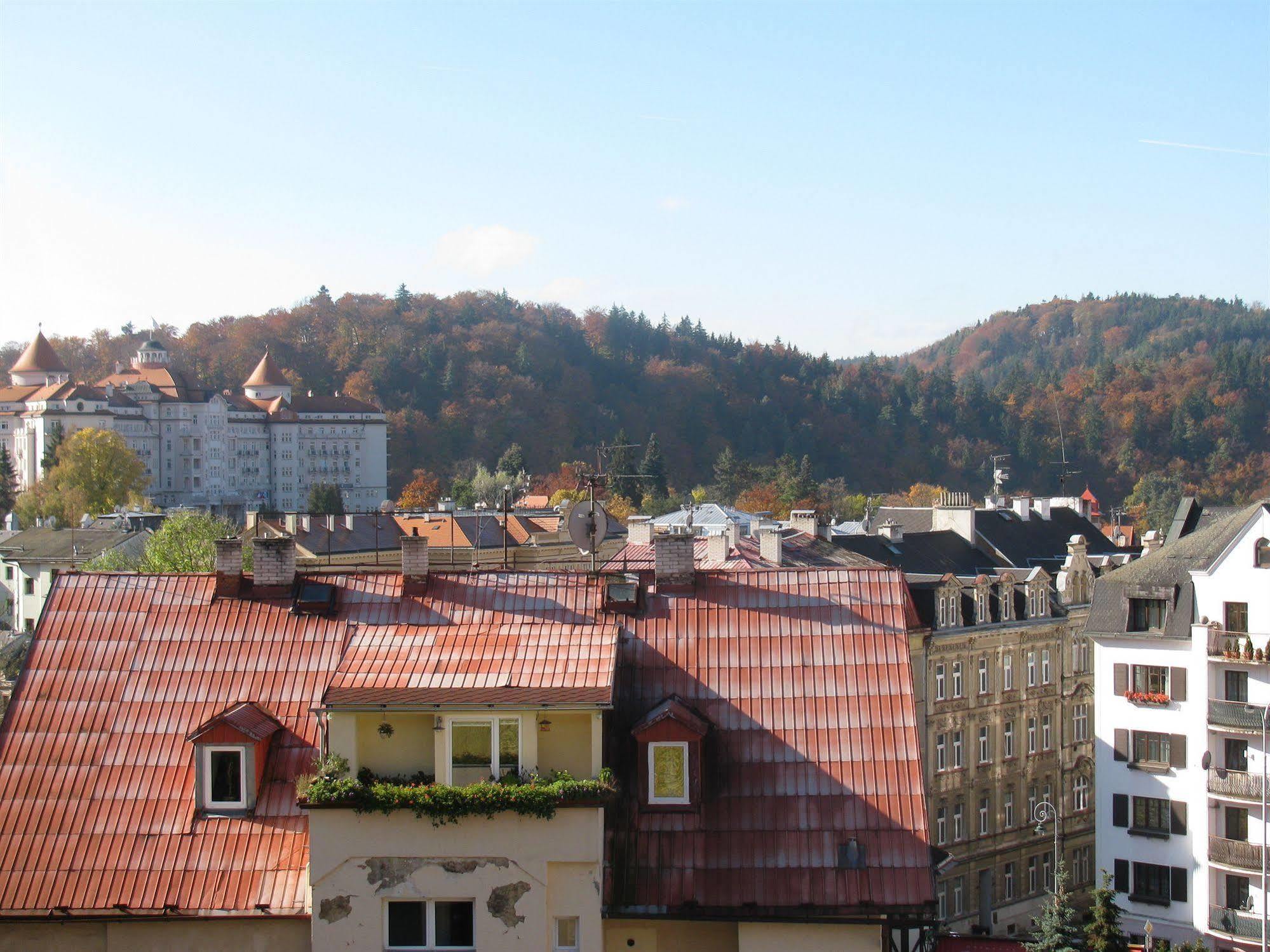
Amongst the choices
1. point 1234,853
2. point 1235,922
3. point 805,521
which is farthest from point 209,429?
point 1235,922

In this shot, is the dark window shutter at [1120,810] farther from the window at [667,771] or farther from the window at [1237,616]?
the window at [667,771]

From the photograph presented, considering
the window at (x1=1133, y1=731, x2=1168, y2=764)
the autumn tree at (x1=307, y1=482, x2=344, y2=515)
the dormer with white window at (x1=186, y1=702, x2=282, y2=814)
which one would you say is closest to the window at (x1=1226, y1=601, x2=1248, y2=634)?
the window at (x1=1133, y1=731, x2=1168, y2=764)

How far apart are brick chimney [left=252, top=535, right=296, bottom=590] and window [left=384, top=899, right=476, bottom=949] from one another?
183 inches

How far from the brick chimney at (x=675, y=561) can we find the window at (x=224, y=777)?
5014 mm

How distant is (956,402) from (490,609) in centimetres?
18506

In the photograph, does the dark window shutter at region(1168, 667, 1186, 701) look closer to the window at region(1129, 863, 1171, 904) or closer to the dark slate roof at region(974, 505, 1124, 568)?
the window at region(1129, 863, 1171, 904)

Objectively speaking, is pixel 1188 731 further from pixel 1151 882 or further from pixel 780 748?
pixel 780 748

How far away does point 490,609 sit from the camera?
17.2 m

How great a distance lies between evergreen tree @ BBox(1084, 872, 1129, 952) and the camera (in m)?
26.0

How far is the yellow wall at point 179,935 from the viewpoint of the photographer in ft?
47.6

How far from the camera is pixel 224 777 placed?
15.3m

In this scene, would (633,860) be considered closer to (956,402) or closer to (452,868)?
(452,868)

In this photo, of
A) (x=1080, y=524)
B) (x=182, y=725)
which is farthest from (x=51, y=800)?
(x=1080, y=524)

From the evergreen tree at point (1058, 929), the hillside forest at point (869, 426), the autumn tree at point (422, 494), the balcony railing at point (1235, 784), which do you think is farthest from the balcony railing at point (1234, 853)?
the hillside forest at point (869, 426)
